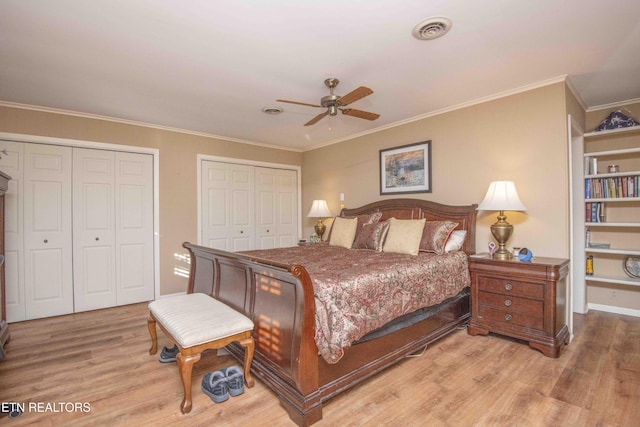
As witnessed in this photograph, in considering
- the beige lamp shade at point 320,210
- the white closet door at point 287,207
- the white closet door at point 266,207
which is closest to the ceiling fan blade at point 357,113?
the beige lamp shade at point 320,210

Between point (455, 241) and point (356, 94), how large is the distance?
1.93m

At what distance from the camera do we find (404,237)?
3.35 meters

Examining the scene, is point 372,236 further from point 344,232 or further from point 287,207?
point 287,207

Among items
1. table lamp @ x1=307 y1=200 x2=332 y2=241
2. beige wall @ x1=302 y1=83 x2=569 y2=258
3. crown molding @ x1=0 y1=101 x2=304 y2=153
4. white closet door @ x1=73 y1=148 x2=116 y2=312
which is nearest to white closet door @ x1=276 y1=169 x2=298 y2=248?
crown molding @ x1=0 y1=101 x2=304 y2=153

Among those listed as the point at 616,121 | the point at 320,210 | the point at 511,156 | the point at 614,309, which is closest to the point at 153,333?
the point at 320,210

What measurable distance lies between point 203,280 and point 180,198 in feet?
6.59

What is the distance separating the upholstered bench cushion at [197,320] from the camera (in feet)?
6.20

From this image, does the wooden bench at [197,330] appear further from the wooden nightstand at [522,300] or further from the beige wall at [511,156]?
the beige wall at [511,156]

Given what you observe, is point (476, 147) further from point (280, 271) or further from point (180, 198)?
point (180, 198)

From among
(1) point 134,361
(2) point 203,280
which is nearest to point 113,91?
(2) point 203,280

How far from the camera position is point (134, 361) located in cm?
255

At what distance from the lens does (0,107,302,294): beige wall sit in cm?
387

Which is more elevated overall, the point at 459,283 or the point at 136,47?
the point at 136,47

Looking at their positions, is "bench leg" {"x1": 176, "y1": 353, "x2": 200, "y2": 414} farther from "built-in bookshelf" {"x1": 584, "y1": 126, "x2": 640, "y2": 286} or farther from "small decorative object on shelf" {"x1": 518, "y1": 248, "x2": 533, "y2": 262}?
"built-in bookshelf" {"x1": 584, "y1": 126, "x2": 640, "y2": 286}
